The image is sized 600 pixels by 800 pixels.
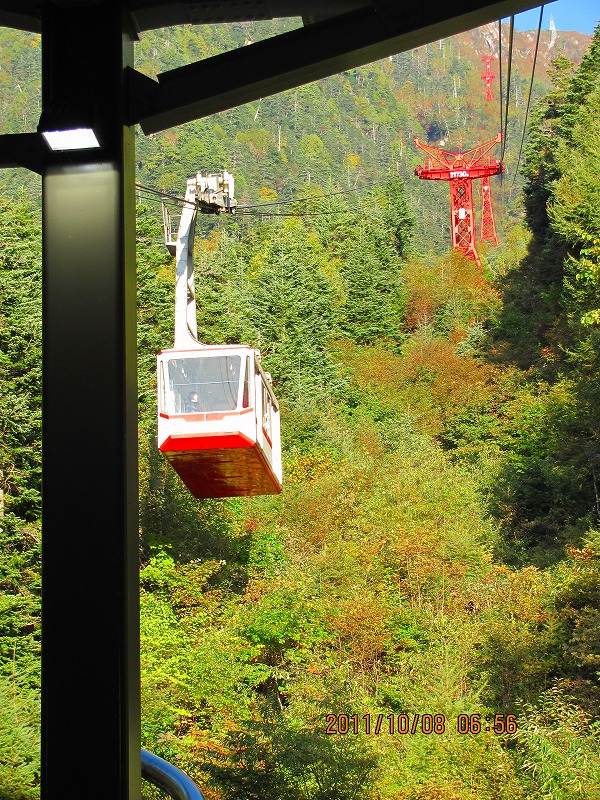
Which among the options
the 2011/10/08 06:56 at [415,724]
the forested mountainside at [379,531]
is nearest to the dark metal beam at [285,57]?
the forested mountainside at [379,531]

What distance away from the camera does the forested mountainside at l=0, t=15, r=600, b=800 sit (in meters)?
16.3

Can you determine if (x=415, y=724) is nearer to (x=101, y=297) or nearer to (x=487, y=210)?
(x=101, y=297)

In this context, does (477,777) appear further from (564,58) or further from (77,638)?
(564,58)

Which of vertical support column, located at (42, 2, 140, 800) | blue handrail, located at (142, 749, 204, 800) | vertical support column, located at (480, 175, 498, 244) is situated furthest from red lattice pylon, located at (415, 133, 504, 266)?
blue handrail, located at (142, 749, 204, 800)

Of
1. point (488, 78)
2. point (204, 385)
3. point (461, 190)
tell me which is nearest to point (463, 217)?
point (461, 190)

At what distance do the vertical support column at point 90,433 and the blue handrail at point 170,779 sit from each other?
48 millimetres

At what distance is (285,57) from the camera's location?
3.03 metres

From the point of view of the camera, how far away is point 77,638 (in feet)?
8.89

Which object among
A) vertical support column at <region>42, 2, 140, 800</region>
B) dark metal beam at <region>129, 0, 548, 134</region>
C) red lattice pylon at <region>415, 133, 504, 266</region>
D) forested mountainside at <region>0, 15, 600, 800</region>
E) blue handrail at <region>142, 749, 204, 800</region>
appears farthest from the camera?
red lattice pylon at <region>415, 133, 504, 266</region>

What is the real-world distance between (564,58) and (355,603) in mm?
22044

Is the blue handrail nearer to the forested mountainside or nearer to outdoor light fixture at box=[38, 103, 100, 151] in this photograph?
outdoor light fixture at box=[38, 103, 100, 151]

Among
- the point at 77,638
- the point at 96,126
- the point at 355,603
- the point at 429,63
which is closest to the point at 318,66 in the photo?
the point at 96,126

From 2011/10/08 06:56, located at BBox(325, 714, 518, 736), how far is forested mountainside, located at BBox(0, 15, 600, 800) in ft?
0.17

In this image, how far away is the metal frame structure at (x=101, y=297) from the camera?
269cm
